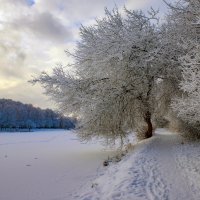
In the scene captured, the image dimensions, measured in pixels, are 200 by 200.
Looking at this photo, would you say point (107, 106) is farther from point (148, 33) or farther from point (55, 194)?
point (55, 194)

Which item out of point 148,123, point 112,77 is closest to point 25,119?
point 148,123

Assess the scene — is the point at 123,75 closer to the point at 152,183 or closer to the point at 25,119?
the point at 152,183

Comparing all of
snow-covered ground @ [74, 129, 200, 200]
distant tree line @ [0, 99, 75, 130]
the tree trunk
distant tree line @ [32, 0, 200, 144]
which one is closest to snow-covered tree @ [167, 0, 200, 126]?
distant tree line @ [32, 0, 200, 144]

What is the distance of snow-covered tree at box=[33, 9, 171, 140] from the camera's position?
58.2 ft

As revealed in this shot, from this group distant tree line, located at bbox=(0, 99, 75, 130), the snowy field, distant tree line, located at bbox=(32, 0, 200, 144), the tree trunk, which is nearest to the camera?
the snowy field

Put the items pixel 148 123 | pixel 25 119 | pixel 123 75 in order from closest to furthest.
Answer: pixel 123 75 → pixel 148 123 → pixel 25 119

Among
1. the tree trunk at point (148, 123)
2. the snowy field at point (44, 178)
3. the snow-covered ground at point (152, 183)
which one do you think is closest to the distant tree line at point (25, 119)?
the tree trunk at point (148, 123)

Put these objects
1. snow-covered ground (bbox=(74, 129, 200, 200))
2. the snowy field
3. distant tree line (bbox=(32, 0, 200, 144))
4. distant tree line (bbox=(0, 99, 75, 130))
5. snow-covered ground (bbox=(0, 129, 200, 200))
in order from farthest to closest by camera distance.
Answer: distant tree line (bbox=(0, 99, 75, 130))
distant tree line (bbox=(32, 0, 200, 144))
the snowy field
snow-covered ground (bbox=(0, 129, 200, 200))
snow-covered ground (bbox=(74, 129, 200, 200))

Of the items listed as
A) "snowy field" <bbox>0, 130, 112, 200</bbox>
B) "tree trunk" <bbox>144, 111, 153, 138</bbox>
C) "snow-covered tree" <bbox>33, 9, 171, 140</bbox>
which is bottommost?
"snowy field" <bbox>0, 130, 112, 200</bbox>

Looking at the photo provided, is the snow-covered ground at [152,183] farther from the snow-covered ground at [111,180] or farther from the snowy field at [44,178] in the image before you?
the snowy field at [44,178]

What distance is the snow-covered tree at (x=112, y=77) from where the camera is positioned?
58.2 ft

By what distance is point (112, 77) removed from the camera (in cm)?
1895

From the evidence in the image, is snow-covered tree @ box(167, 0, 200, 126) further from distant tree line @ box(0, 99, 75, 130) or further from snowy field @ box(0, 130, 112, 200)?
distant tree line @ box(0, 99, 75, 130)

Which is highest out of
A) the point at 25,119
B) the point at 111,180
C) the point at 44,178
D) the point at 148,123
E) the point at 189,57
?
the point at 25,119
